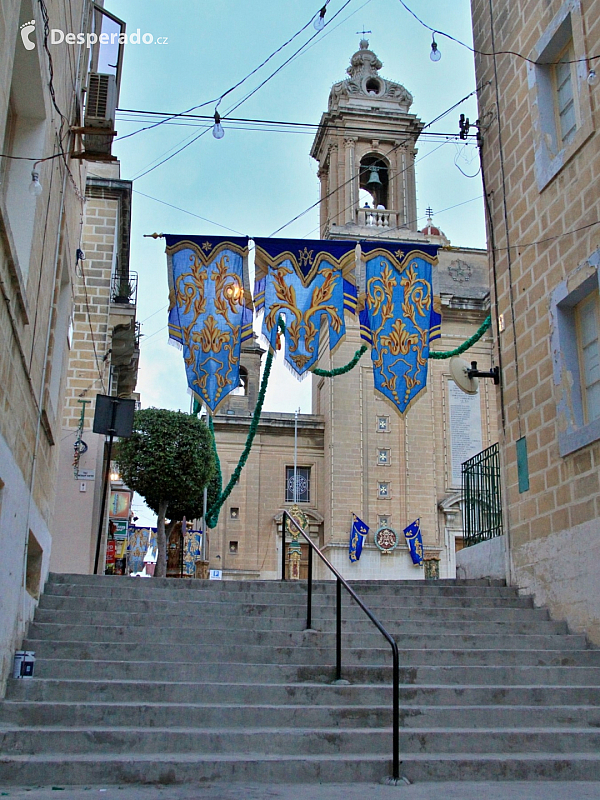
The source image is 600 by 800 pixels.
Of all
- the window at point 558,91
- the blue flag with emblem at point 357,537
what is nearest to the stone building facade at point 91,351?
the window at point 558,91

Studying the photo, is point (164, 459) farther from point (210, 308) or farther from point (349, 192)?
point (349, 192)

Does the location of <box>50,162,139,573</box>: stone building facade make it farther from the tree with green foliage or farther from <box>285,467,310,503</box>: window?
<box>285,467,310,503</box>: window

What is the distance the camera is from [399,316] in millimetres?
11383

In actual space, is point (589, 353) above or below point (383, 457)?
below

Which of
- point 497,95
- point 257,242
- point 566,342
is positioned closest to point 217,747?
point 566,342

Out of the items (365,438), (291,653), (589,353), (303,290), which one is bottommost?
(291,653)

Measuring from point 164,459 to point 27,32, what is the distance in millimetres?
12261

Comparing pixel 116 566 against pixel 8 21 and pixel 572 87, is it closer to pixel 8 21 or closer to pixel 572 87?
pixel 572 87

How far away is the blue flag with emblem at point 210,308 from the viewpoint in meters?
11.0

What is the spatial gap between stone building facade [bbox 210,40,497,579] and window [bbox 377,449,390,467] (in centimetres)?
4

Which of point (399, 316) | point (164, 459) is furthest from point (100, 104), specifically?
point (164, 459)

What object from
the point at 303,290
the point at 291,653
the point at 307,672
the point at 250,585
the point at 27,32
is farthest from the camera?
the point at 303,290

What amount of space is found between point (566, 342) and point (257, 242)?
4542 mm

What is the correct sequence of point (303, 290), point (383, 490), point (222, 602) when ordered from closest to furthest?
point (222, 602) → point (303, 290) → point (383, 490)
